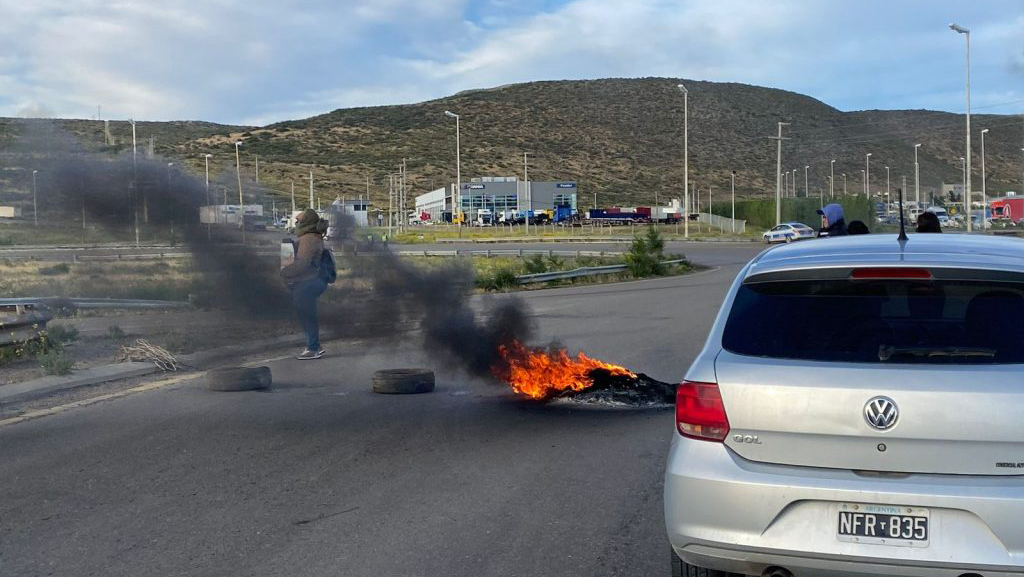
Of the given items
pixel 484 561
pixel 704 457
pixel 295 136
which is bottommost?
pixel 484 561

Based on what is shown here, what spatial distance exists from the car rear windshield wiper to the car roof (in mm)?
356

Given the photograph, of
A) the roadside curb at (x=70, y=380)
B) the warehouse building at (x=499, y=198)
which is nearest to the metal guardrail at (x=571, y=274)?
Result: the roadside curb at (x=70, y=380)

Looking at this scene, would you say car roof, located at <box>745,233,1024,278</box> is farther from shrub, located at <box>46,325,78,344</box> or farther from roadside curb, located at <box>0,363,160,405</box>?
shrub, located at <box>46,325,78,344</box>

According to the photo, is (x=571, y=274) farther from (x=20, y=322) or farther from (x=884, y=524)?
(x=884, y=524)

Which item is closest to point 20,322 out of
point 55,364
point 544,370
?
point 55,364

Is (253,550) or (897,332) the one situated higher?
(897,332)

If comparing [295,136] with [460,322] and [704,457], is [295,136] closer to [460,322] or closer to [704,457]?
[460,322]

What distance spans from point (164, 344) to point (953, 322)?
40.0ft

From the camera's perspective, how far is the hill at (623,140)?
109625mm

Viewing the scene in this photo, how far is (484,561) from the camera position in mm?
5215

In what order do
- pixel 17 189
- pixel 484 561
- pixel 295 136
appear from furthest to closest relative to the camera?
pixel 295 136 → pixel 17 189 → pixel 484 561

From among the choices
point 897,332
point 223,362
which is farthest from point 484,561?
point 223,362

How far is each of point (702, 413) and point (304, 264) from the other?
8.83 metres

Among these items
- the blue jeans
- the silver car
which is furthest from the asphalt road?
the blue jeans
